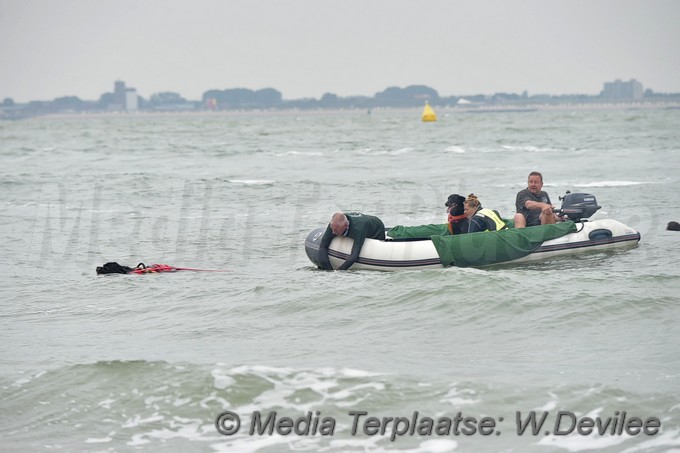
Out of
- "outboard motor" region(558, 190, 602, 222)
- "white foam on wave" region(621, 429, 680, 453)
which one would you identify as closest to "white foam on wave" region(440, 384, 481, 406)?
"white foam on wave" region(621, 429, 680, 453)

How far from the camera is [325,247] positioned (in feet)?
43.7

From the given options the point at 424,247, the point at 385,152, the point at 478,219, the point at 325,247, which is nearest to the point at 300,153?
the point at 385,152

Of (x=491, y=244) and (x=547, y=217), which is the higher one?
(x=547, y=217)

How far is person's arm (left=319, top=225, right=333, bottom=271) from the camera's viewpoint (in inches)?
521

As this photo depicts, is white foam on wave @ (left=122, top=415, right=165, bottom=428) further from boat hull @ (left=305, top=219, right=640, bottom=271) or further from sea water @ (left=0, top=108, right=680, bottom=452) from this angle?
boat hull @ (left=305, top=219, right=640, bottom=271)

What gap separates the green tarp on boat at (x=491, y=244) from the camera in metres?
13.0

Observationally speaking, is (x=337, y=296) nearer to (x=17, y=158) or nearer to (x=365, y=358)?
(x=365, y=358)

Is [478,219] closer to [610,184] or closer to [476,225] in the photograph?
[476,225]

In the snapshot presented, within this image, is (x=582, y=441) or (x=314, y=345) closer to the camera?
(x=582, y=441)

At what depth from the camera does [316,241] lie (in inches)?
534

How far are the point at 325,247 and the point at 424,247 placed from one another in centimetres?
136

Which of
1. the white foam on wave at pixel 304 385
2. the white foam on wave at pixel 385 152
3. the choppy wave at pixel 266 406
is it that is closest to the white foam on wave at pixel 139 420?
the choppy wave at pixel 266 406

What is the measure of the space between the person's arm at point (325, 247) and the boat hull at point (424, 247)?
6cm

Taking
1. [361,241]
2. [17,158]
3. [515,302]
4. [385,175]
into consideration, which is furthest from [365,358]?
[17,158]
